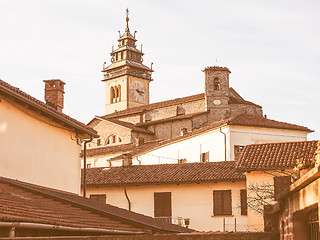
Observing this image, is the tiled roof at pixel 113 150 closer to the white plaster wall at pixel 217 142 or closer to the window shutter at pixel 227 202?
the white plaster wall at pixel 217 142

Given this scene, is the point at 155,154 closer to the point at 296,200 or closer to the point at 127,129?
the point at 127,129

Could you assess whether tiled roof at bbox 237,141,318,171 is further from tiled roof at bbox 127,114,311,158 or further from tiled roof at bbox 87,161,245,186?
tiled roof at bbox 127,114,311,158

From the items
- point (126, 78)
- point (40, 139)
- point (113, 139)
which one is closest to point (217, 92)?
point (113, 139)

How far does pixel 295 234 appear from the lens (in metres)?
8.95

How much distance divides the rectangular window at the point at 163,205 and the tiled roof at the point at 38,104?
411 inches

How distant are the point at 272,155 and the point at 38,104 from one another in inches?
577

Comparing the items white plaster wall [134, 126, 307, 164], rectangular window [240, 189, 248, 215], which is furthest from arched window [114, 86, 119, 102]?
rectangular window [240, 189, 248, 215]

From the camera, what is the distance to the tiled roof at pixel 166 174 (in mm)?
31250

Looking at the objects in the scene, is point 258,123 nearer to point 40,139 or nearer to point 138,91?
point 40,139

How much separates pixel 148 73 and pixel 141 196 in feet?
215

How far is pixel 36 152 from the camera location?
19125 millimetres

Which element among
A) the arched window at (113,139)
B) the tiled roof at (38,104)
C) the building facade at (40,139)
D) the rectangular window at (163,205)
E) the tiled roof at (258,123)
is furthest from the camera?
the arched window at (113,139)

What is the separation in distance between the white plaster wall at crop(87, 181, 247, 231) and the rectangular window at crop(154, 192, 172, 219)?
0.62 feet

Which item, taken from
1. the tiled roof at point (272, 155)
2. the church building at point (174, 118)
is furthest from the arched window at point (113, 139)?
the tiled roof at point (272, 155)
